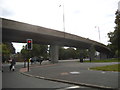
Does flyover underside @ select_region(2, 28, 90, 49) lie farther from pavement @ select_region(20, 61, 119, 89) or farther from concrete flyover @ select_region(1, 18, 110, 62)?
pavement @ select_region(20, 61, 119, 89)

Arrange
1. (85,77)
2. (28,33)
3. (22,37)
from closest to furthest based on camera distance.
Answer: (85,77)
(28,33)
(22,37)

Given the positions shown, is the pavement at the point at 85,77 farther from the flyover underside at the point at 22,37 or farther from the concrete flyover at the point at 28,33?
the flyover underside at the point at 22,37

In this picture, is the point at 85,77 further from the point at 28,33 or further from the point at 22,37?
the point at 22,37

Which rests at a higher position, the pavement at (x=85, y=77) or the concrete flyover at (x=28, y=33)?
the concrete flyover at (x=28, y=33)

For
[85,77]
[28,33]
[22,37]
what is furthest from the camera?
[22,37]

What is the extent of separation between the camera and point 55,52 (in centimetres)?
5069

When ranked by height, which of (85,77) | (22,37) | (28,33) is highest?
(28,33)

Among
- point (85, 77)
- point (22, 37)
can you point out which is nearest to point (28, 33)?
point (22, 37)

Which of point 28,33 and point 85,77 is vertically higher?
point 28,33

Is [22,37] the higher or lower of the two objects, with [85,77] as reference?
higher

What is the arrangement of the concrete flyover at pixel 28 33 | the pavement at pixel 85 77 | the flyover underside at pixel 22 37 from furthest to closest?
the flyover underside at pixel 22 37
the concrete flyover at pixel 28 33
the pavement at pixel 85 77

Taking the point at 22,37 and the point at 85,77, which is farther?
the point at 22,37

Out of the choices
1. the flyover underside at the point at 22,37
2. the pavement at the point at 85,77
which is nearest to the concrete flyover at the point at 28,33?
the flyover underside at the point at 22,37

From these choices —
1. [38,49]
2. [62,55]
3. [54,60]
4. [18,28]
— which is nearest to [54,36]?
[54,60]
